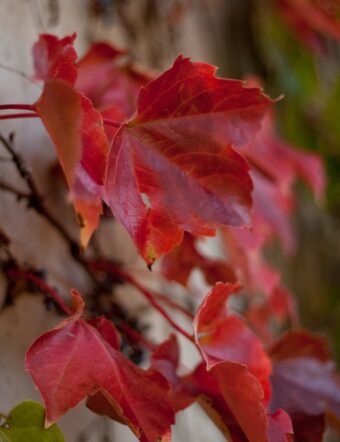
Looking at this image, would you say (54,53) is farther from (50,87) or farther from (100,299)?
(100,299)

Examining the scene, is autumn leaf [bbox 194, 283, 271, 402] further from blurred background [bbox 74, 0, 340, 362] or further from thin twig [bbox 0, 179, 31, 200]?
blurred background [bbox 74, 0, 340, 362]

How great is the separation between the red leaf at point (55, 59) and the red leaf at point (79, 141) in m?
0.03

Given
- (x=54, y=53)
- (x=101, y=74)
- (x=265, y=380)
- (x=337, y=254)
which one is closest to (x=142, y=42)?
(x=101, y=74)

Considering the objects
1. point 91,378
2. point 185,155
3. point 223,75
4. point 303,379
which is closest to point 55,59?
point 185,155

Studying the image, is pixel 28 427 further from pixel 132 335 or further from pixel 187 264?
pixel 187 264

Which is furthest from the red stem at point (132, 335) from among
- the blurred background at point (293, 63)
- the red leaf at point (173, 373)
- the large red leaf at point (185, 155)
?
the blurred background at point (293, 63)

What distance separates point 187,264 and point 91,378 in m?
0.26

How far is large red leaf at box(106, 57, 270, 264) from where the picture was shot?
0.49 m

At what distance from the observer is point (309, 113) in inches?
51.6

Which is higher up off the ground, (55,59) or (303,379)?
(55,59)

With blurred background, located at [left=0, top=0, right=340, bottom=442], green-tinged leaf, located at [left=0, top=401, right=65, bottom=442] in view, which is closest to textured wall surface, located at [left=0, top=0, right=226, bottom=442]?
blurred background, located at [left=0, top=0, right=340, bottom=442]

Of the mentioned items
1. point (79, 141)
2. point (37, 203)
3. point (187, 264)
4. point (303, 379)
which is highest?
point (79, 141)

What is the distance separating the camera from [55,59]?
0.49 metres

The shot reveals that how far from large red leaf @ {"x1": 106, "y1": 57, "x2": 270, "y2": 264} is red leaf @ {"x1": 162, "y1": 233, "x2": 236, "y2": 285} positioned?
20cm
